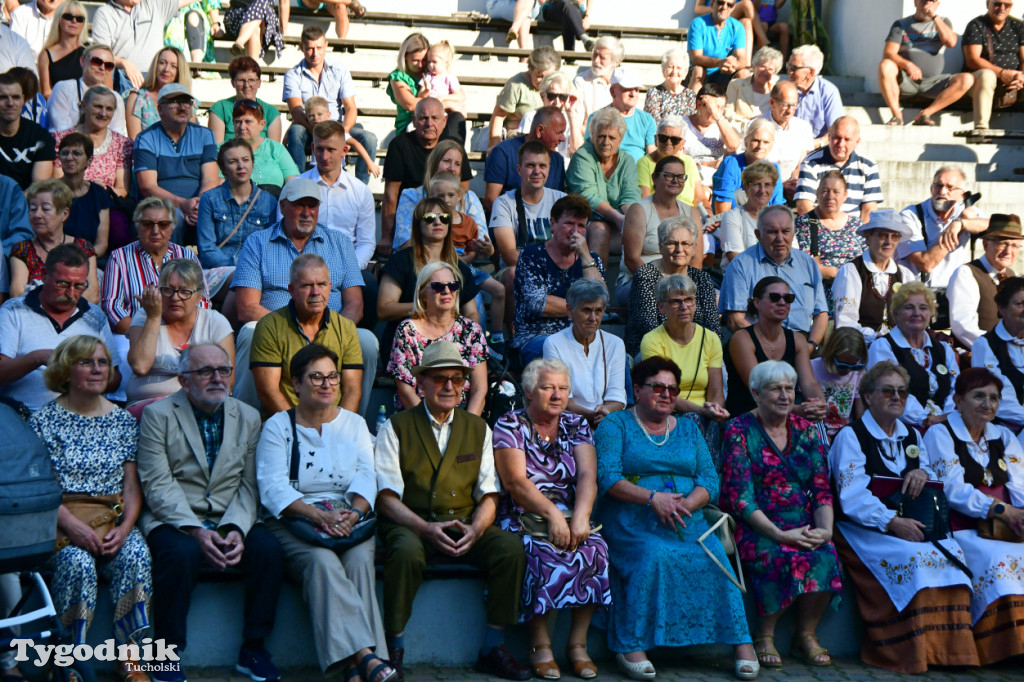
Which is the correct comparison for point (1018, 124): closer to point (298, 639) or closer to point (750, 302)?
point (750, 302)

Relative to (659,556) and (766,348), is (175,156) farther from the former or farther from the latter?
(659,556)

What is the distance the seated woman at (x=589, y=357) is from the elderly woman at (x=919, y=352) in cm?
151

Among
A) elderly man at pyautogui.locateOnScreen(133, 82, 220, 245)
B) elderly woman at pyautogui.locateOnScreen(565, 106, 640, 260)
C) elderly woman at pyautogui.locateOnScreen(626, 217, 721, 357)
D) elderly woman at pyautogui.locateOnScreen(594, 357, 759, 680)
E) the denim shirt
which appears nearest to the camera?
elderly woman at pyautogui.locateOnScreen(594, 357, 759, 680)

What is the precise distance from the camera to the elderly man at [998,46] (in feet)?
33.7

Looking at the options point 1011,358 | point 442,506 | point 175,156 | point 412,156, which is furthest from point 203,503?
point 1011,358

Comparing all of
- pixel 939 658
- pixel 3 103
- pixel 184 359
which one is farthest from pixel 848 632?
pixel 3 103

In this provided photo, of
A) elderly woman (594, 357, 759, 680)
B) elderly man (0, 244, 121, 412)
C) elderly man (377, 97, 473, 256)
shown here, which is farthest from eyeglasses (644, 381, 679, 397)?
elderly man (377, 97, 473, 256)

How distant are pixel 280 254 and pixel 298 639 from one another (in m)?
2.17

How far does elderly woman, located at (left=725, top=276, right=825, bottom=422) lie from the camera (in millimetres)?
6301

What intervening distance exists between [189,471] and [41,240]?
212 centimetres

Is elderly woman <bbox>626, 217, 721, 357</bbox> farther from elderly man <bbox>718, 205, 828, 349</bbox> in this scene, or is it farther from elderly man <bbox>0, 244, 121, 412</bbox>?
elderly man <bbox>0, 244, 121, 412</bbox>

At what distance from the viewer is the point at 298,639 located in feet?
16.3

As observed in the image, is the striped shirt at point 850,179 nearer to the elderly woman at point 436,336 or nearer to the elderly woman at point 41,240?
the elderly woman at point 436,336

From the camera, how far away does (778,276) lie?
6879 mm
